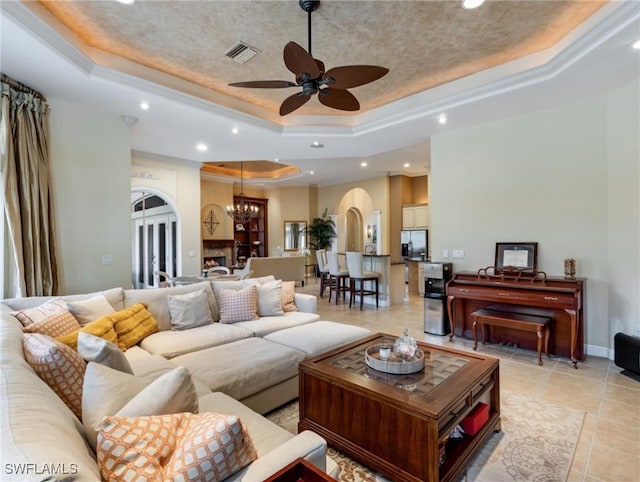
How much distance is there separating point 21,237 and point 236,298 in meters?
2.20

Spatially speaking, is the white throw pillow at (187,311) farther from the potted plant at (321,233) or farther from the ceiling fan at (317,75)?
the potted plant at (321,233)

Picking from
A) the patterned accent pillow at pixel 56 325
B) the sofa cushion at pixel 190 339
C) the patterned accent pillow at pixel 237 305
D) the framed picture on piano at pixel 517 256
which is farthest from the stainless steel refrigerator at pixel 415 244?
the patterned accent pillow at pixel 56 325

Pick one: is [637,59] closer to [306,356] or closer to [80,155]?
[306,356]

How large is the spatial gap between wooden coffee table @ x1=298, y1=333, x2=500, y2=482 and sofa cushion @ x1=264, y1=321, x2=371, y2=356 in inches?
22.1

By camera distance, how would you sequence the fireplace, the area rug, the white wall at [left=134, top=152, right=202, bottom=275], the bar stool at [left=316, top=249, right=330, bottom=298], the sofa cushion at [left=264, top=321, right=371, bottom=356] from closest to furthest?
the area rug
the sofa cushion at [left=264, top=321, right=371, bottom=356]
the white wall at [left=134, top=152, right=202, bottom=275]
the bar stool at [left=316, top=249, right=330, bottom=298]
the fireplace

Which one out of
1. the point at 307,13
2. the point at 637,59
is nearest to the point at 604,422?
the point at 637,59

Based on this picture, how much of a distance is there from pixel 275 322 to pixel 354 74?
260cm

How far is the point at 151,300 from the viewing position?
10.7ft

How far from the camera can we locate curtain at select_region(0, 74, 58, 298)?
123 inches

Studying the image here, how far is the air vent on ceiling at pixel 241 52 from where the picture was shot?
10.4 feet

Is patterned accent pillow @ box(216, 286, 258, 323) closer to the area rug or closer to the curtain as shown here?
the area rug

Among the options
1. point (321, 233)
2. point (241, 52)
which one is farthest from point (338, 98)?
point (321, 233)

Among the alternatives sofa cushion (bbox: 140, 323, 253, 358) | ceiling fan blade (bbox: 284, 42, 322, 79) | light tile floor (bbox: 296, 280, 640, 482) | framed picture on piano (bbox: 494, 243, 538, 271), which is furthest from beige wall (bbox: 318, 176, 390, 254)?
ceiling fan blade (bbox: 284, 42, 322, 79)

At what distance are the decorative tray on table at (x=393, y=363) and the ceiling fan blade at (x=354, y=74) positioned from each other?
2.08m
